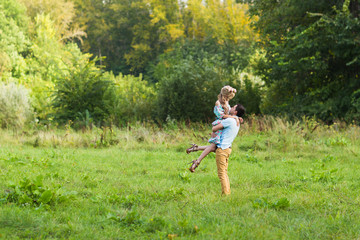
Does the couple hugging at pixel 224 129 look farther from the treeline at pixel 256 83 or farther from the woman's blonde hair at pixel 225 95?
the treeline at pixel 256 83

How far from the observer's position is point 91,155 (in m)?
10.9

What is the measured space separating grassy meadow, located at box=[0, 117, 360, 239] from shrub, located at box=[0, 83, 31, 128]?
35.4 ft

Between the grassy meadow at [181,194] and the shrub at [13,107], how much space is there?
35.4 ft

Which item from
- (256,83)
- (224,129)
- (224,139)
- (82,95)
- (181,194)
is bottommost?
(181,194)

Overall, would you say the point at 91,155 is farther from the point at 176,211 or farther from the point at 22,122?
the point at 22,122

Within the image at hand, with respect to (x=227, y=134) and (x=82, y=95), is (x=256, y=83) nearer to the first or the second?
(x=82, y=95)

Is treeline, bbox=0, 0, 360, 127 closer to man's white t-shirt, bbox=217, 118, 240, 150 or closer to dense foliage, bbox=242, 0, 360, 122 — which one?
dense foliage, bbox=242, 0, 360, 122

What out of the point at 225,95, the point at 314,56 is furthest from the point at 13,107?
the point at 225,95

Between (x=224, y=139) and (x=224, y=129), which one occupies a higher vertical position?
(x=224, y=129)

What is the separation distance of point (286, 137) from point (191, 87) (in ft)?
29.1

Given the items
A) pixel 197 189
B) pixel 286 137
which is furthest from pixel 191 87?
pixel 197 189

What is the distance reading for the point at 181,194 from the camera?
6.35 meters

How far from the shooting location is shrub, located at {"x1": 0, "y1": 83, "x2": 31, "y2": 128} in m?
20.8

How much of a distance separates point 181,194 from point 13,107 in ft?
58.7
